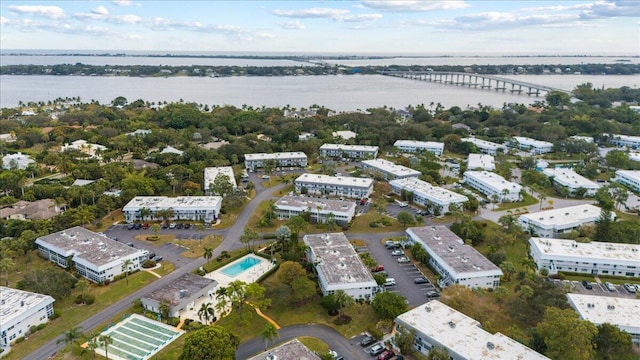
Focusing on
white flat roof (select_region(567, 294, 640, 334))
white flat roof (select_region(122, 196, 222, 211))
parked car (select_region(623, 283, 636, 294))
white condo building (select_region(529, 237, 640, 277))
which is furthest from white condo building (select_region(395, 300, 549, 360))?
white flat roof (select_region(122, 196, 222, 211))

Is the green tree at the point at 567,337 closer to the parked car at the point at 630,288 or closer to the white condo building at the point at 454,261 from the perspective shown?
the white condo building at the point at 454,261

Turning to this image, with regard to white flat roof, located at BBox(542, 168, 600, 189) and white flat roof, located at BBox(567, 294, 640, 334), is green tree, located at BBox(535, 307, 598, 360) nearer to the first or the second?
white flat roof, located at BBox(567, 294, 640, 334)

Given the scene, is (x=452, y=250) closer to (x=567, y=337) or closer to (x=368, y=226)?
(x=368, y=226)

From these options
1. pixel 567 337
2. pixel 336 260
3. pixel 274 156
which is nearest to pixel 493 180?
pixel 336 260

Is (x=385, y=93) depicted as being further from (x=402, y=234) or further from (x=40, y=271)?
(x=40, y=271)

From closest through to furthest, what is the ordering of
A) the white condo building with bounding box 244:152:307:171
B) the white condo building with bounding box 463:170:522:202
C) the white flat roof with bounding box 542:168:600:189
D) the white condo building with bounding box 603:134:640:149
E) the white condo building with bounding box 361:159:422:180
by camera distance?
the white condo building with bounding box 463:170:522:202, the white flat roof with bounding box 542:168:600:189, the white condo building with bounding box 361:159:422:180, the white condo building with bounding box 244:152:307:171, the white condo building with bounding box 603:134:640:149

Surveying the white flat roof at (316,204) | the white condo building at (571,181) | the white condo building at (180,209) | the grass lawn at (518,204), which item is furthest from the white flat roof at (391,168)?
the white condo building at (180,209)

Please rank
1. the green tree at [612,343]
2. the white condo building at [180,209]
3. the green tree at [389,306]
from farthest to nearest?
the white condo building at [180,209]
the green tree at [389,306]
the green tree at [612,343]
